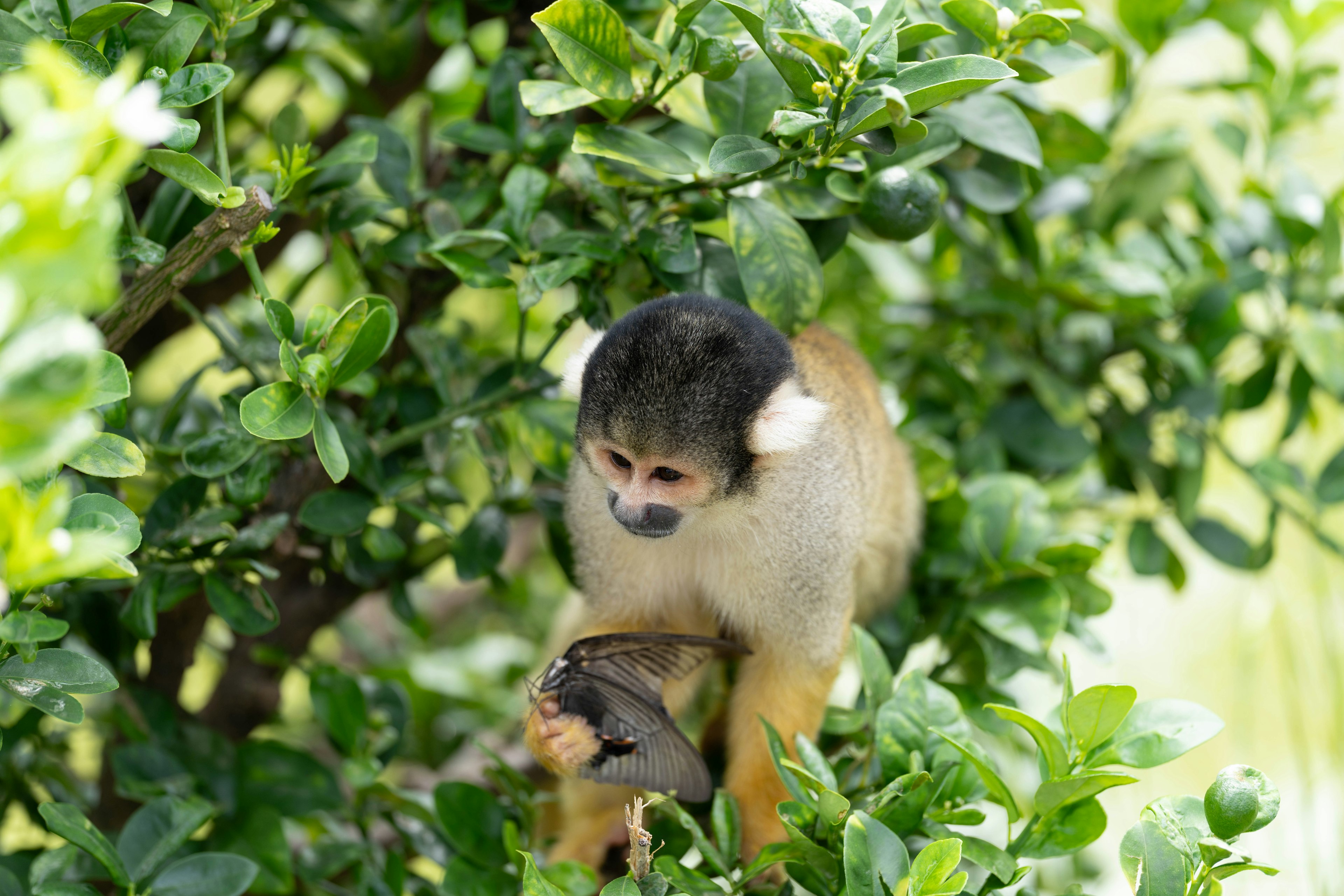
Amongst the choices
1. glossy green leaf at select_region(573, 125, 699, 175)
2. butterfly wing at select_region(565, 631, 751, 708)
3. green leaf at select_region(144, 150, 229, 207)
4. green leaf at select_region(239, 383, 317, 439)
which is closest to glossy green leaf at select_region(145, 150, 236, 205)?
green leaf at select_region(144, 150, 229, 207)

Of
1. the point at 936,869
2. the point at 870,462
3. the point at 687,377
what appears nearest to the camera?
the point at 936,869

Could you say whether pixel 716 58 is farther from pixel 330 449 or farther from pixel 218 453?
pixel 218 453

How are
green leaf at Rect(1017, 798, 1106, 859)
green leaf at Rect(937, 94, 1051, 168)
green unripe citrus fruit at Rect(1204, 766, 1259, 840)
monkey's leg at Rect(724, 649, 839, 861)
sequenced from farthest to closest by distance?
1. monkey's leg at Rect(724, 649, 839, 861)
2. green leaf at Rect(937, 94, 1051, 168)
3. green leaf at Rect(1017, 798, 1106, 859)
4. green unripe citrus fruit at Rect(1204, 766, 1259, 840)

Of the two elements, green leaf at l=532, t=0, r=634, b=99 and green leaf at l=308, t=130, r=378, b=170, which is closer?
Result: green leaf at l=532, t=0, r=634, b=99

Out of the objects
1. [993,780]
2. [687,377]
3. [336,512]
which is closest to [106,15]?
[336,512]

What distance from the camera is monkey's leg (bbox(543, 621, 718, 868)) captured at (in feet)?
6.73

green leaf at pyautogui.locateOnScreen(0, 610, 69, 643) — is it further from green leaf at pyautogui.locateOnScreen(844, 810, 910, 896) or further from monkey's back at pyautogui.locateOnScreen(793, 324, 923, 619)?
monkey's back at pyautogui.locateOnScreen(793, 324, 923, 619)

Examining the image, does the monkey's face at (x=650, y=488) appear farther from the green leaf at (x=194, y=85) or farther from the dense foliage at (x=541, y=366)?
the green leaf at (x=194, y=85)

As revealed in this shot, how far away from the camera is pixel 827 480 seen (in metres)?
1.86

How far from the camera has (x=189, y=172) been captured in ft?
4.60

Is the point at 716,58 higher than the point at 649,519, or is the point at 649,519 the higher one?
the point at 716,58

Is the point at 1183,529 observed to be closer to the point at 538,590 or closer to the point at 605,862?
the point at 605,862

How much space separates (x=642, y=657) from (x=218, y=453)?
0.77 m

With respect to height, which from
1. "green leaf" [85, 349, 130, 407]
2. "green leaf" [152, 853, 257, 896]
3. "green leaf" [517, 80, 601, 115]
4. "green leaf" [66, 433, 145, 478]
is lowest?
"green leaf" [152, 853, 257, 896]
